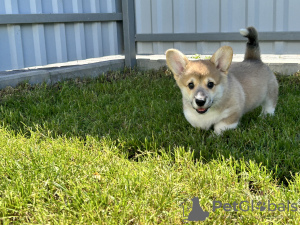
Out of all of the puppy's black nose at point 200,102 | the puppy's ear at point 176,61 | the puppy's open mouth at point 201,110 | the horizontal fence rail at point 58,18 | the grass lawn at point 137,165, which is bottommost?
the grass lawn at point 137,165

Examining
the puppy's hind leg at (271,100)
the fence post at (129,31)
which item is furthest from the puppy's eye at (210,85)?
the fence post at (129,31)

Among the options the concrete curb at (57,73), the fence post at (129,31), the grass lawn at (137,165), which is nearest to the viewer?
the grass lawn at (137,165)

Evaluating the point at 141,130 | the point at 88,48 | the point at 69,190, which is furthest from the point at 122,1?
the point at 69,190

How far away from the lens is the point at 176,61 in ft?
9.98

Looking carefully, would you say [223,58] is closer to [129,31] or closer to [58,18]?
[58,18]

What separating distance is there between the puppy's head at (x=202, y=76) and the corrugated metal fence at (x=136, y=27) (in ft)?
8.32

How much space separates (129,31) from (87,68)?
1083 millimetres

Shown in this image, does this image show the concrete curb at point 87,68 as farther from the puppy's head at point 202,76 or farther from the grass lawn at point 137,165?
the puppy's head at point 202,76

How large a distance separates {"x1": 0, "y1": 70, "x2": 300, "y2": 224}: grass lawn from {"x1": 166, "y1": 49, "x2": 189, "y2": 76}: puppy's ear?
474mm

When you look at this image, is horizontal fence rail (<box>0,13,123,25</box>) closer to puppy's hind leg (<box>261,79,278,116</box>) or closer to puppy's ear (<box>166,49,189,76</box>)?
puppy's ear (<box>166,49,189,76</box>)

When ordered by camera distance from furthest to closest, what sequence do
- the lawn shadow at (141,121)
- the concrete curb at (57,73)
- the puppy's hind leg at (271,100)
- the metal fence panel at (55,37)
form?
the metal fence panel at (55,37), the concrete curb at (57,73), the puppy's hind leg at (271,100), the lawn shadow at (141,121)

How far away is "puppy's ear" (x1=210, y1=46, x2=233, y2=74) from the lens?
9.47 feet

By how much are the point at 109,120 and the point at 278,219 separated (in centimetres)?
196

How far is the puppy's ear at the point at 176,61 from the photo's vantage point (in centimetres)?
299
